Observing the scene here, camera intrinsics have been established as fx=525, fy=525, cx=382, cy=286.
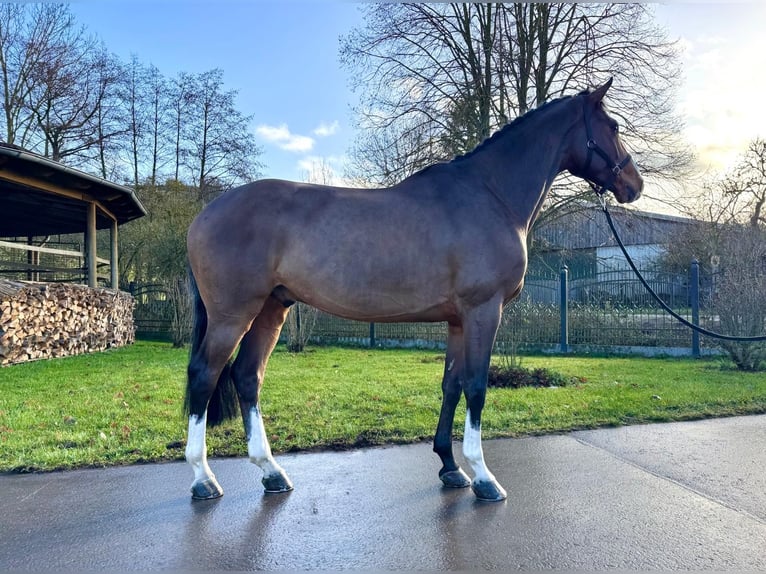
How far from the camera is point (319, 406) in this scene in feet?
17.9

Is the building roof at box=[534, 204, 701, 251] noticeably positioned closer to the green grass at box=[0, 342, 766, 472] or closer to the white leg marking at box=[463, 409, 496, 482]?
the green grass at box=[0, 342, 766, 472]

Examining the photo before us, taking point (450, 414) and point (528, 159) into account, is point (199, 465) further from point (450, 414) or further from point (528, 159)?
point (528, 159)

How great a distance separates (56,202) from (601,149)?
11857 mm

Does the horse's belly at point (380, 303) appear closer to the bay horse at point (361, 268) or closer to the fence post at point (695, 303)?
the bay horse at point (361, 268)

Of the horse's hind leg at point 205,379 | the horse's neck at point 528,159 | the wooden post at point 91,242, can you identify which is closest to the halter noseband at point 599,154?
the horse's neck at point 528,159

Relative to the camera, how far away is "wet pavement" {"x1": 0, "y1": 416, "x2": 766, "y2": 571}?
7.32 ft

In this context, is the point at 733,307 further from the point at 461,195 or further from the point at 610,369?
the point at 461,195

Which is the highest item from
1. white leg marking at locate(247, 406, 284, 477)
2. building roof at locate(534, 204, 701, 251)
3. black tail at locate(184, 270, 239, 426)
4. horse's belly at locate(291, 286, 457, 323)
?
building roof at locate(534, 204, 701, 251)

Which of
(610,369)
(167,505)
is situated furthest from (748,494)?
(610,369)

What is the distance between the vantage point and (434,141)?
10.7 meters

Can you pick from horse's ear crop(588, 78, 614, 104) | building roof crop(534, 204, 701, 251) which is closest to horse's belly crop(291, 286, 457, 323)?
horse's ear crop(588, 78, 614, 104)

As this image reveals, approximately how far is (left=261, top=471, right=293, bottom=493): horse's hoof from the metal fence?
7532mm

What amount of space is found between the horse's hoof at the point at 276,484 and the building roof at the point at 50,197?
308 inches

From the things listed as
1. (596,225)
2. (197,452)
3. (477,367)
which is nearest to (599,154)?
(477,367)
